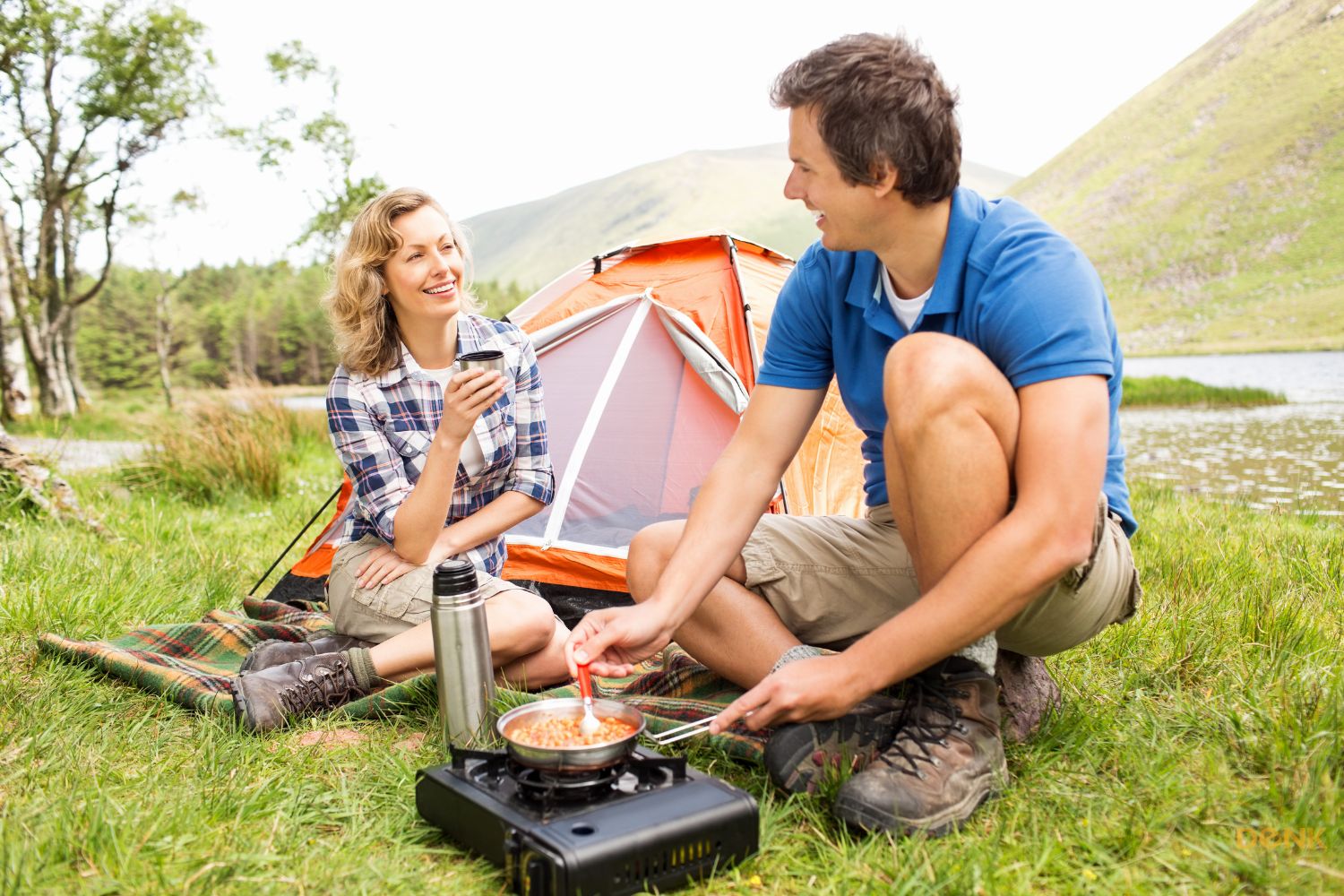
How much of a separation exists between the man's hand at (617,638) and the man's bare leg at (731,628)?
23cm

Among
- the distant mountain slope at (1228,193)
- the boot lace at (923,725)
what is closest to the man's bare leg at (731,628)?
the boot lace at (923,725)

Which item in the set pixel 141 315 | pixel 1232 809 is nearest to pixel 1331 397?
pixel 1232 809

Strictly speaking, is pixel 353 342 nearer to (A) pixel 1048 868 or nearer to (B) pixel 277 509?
(A) pixel 1048 868

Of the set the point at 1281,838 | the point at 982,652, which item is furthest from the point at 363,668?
the point at 1281,838

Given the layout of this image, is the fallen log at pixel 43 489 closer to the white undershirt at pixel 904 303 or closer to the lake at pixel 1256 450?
the white undershirt at pixel 904 303

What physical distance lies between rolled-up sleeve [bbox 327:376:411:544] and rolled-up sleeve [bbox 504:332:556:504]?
14.1 inches

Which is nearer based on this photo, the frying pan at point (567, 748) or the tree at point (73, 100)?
the frying pan at point (567, 748)

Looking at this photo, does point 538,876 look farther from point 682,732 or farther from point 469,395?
point 469,395

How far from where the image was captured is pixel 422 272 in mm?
2723

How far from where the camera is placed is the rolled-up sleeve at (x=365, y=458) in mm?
2676

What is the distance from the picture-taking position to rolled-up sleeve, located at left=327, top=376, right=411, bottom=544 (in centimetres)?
268

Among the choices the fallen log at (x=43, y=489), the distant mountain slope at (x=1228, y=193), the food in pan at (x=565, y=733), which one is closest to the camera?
Answer: the food in pan at (x=565, y=733)

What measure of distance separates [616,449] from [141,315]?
173 ft

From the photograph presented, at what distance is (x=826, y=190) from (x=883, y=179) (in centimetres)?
11
